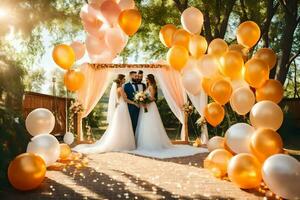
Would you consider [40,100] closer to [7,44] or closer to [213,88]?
[213,88]

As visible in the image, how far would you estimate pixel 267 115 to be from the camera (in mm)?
5770

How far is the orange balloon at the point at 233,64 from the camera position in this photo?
22.7ft

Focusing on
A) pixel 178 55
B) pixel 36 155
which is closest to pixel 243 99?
pixel 178 55

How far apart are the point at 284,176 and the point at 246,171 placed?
0.77 m

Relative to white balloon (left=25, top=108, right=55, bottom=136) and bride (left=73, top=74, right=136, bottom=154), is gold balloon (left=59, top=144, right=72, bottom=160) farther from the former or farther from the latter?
bride (left=73, top=74, right=136, bottom=154)

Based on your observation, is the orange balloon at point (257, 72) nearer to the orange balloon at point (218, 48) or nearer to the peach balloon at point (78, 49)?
the orange balloon at point (218, 48)

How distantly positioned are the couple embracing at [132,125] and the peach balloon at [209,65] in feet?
8.28

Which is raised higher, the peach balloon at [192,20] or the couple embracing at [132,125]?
the peach balloon at [192,20]

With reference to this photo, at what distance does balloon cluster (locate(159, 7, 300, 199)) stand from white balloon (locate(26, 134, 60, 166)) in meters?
2.80

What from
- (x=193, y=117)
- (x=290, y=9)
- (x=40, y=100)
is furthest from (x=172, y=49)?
(x=193, y=117)

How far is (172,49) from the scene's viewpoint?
9.64 meters

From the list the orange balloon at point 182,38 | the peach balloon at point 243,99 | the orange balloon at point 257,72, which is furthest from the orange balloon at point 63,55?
the orange balloon at point 257,72

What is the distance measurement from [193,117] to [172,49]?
Answer: 8.43 m

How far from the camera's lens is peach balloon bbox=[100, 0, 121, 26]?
9.78 meters
